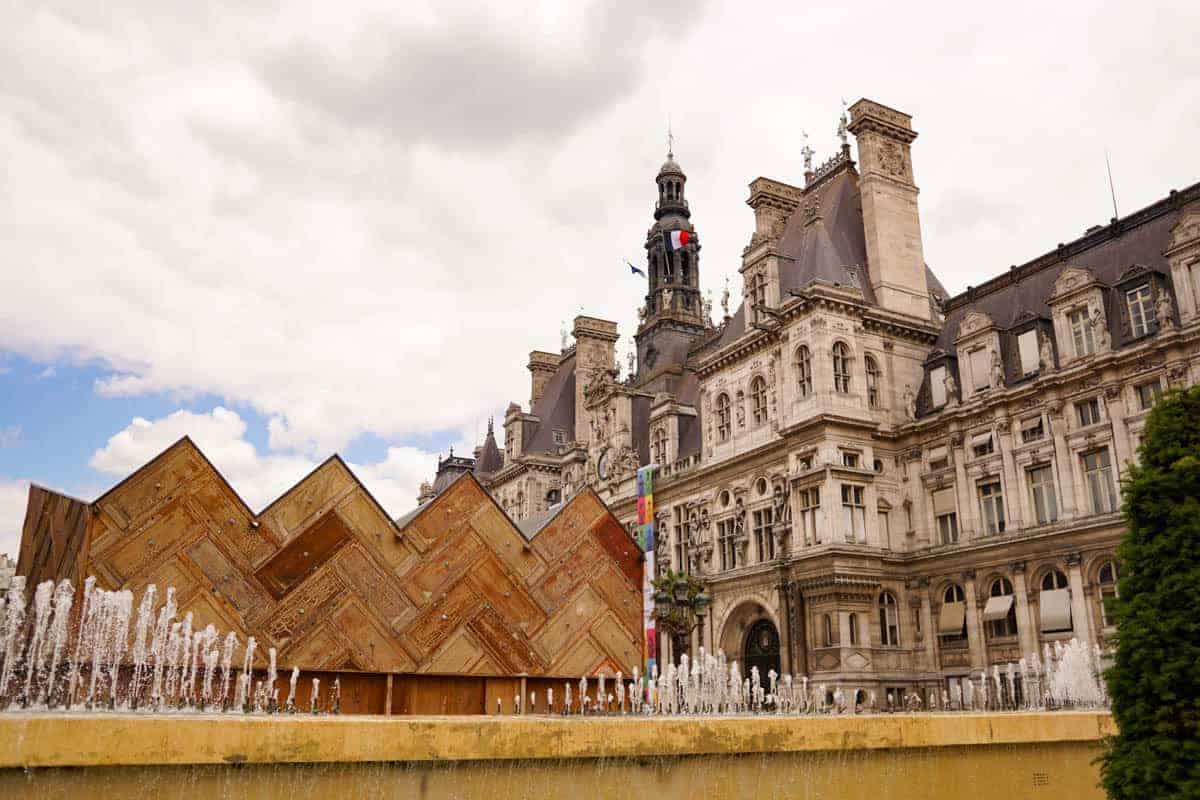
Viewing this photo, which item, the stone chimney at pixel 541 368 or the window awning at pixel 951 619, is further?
the stone chimney at pixel 541 368

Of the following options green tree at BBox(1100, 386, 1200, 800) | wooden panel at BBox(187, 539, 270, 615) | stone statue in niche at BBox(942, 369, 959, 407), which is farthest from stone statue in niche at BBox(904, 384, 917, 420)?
green tree at BBox(1100, 386, 1200, 800)

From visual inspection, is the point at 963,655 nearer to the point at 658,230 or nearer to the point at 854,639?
the point at 854,639

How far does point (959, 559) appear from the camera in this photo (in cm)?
3384

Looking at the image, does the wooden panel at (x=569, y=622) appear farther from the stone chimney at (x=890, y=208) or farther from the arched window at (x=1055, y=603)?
the stone chimney at (x=890, y=208)

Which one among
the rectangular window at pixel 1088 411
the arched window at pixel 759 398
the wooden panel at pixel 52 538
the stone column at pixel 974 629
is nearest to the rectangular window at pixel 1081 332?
the rectangular window at pixel 1088 411

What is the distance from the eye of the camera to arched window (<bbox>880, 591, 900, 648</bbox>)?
3528 centimetres

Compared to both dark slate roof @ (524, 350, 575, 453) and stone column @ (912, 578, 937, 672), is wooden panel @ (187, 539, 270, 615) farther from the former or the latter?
dark slate roof @ (524, 350, 575, 453)

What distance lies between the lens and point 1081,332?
31469 mm

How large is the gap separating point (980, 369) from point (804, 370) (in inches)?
260

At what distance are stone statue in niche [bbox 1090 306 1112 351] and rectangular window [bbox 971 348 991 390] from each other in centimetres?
453

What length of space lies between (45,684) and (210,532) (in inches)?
191

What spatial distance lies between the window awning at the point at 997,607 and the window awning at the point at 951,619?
42.1 inches

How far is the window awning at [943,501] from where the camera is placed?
35.0 m

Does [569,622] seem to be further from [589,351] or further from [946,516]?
[589,351]
